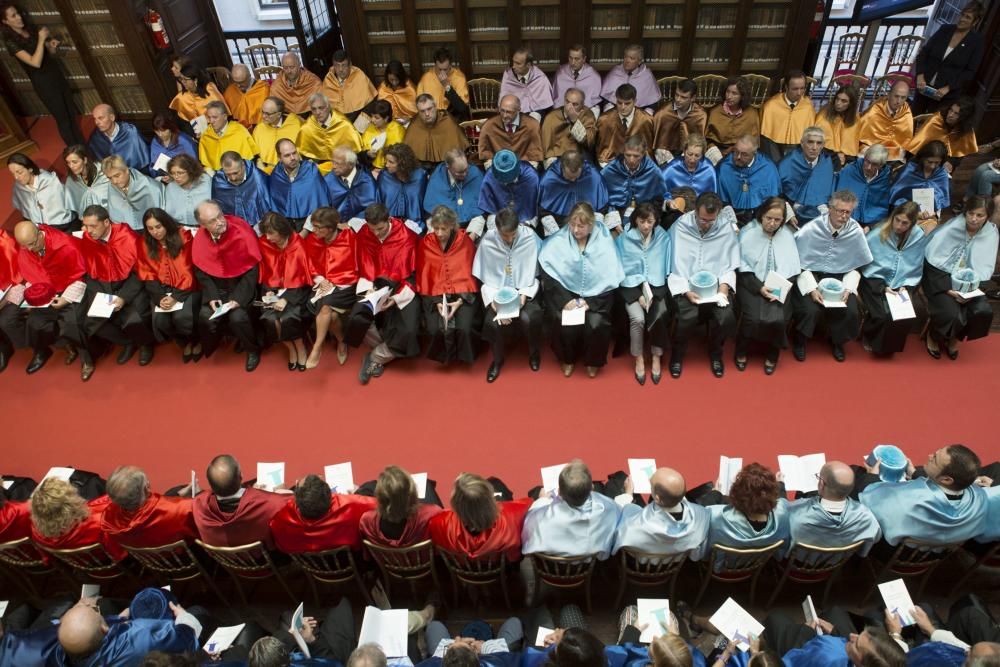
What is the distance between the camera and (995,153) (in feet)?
24.0

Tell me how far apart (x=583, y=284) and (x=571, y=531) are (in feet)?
7.77

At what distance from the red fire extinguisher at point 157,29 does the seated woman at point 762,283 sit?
725 centimetres

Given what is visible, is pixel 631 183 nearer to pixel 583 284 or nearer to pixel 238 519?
pixel 583 284

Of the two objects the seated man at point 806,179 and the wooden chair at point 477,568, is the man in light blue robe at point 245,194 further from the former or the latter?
the seated man at point 806,179

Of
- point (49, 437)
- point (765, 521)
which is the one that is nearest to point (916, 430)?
point (765, 521)

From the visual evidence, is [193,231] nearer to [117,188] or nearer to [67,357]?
[117,188]

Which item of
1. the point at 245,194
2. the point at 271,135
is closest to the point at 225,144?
the point at 271,135

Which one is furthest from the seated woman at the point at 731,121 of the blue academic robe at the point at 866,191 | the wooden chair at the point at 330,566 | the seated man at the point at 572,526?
the wooden chair at the point at 330,566

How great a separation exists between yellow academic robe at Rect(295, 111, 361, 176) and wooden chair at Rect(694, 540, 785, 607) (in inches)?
201

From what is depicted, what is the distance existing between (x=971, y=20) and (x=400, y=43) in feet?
20.6

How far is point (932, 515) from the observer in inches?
140

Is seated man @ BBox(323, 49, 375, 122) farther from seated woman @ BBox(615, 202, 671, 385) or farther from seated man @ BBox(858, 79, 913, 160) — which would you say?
seated man @ BBox(858, 79, 913, 160)

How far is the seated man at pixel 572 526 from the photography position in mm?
3547

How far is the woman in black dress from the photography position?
7625mm
